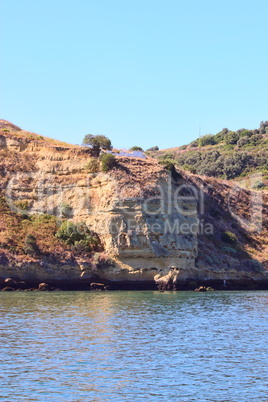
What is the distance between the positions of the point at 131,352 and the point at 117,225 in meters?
26.6

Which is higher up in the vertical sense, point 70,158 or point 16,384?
point 70,158

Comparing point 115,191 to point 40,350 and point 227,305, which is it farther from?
point 40,350

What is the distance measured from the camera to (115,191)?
48.2 metres

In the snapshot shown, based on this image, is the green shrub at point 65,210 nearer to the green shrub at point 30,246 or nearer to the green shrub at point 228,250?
the green shrub at point 30,246

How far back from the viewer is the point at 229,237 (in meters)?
56.0

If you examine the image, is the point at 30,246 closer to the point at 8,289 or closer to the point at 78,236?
the point at 8,289

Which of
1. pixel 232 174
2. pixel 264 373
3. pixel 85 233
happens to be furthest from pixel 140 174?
pixel 232 174

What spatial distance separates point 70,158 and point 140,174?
766 centimetres

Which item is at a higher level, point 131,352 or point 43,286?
point 43,286

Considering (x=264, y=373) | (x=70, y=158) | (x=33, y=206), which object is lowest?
(x=264, y=373)

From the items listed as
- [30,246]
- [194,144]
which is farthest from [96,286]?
[194,144]

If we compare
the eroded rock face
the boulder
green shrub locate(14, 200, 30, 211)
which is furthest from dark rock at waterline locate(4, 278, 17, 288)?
green shrub locate(14, 200, 30, 211)

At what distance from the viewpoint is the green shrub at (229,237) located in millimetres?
55875

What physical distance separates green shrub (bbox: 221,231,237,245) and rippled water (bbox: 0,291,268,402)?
22629 millimetres
